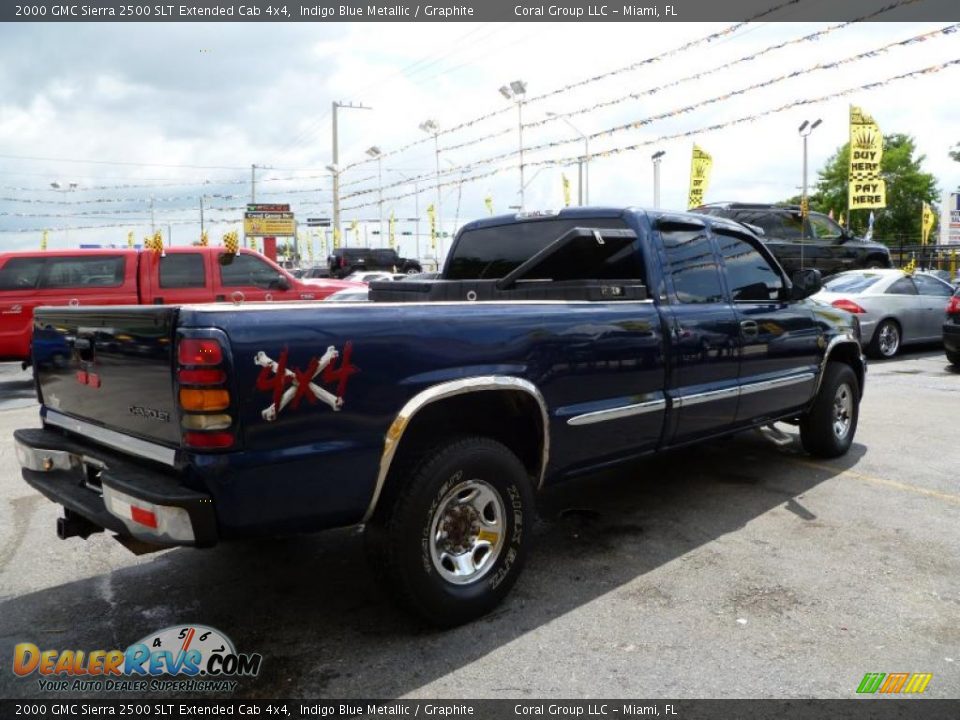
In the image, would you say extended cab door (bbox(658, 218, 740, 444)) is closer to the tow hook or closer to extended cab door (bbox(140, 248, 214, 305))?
the tow hook

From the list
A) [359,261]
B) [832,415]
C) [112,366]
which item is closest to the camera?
[112,366]

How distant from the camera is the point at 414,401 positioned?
2.97 metres

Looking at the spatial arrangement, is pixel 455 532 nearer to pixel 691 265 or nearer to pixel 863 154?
pixel 691 265

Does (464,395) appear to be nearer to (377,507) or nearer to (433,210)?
(377,507)

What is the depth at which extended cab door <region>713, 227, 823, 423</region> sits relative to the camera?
4.86 m

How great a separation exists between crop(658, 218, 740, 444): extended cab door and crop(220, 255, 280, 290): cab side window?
8502mm

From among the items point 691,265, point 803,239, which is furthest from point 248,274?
point 803,239

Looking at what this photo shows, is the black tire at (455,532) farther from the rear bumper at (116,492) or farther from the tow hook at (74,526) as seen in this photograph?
the tow hook at (74,526)

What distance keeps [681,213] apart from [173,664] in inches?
148

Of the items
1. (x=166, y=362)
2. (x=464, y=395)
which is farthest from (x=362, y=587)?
(x=166, y=362)

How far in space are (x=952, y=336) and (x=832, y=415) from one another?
6762 millimetres

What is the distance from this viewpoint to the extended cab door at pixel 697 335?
14.0 feet

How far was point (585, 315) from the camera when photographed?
3.73 meters

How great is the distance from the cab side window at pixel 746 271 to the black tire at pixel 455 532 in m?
2.43
